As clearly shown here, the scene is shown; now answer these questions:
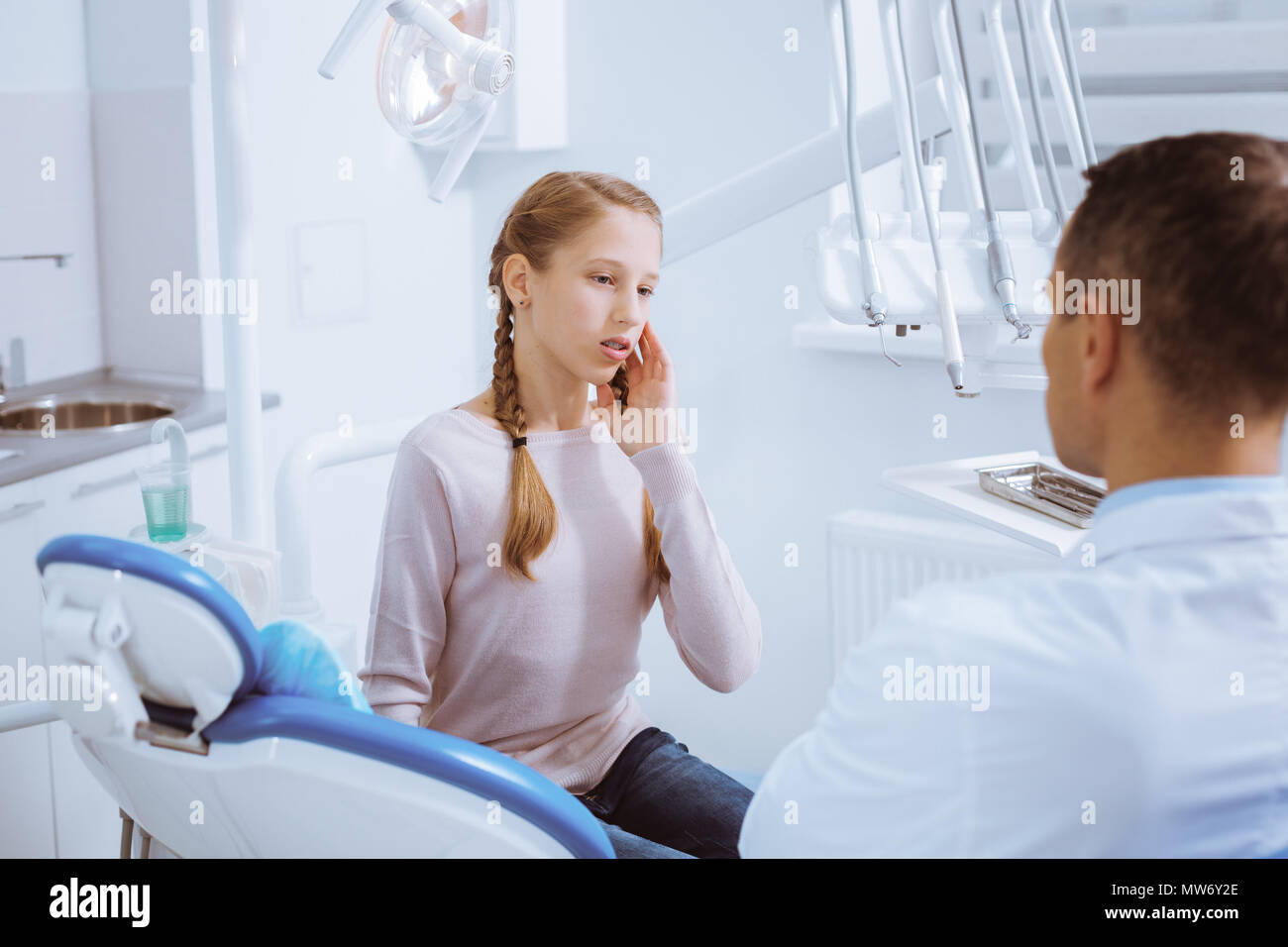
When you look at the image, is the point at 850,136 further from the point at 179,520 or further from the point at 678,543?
the point at 179,520

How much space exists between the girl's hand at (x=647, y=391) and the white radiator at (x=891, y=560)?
3.28 ft

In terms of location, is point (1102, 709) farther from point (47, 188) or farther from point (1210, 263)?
point (47, 188)

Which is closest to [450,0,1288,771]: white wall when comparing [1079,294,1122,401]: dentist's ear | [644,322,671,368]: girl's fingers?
[644,322,671,368]: girl's fingers

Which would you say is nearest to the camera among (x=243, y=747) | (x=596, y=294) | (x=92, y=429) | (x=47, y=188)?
(x=243, y=747)

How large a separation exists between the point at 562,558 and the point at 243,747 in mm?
577

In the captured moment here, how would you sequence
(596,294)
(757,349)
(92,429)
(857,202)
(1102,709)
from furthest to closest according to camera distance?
(757,349) → (92,429) → (596,294) → (857,202) → (1102,709)

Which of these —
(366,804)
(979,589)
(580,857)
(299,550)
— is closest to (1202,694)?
(979,589)

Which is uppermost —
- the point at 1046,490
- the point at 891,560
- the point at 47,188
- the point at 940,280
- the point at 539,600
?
the point at 47,188

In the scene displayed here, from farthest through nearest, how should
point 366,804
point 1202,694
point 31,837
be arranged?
point 31,837
point 366,804
point 1202,694

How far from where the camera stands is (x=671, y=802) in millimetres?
1403

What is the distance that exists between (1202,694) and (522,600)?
80 centimetres

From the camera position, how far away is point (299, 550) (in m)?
1.36

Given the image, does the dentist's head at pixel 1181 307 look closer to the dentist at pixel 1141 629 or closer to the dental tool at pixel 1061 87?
the dentist at pixel 1141 629

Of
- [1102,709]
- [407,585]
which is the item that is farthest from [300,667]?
[1102,709]
